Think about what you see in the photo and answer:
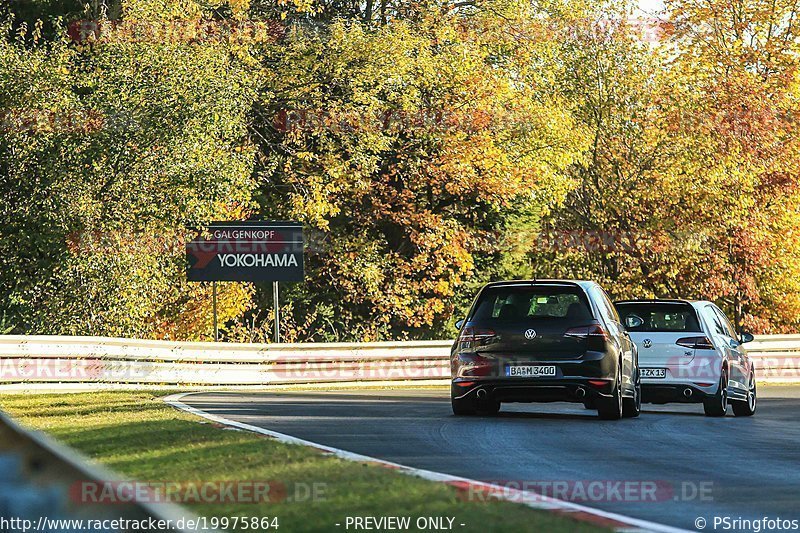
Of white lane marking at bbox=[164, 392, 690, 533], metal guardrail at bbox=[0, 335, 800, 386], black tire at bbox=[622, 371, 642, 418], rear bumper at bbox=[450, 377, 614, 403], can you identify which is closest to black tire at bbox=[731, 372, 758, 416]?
black tire at bbox=[622, 371, 642, 418]

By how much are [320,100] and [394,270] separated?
17.5ft

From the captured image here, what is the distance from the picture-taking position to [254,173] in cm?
3850

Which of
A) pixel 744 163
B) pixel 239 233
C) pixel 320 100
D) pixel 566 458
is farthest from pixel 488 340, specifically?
pixel 744 163

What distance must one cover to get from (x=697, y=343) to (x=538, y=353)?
150 inches

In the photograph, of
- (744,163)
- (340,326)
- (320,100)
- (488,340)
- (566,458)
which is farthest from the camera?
(744,163)

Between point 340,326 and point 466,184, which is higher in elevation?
point 466,184

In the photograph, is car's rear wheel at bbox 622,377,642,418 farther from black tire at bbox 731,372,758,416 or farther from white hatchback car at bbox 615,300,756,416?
black tire at bbox 731,372,758,416

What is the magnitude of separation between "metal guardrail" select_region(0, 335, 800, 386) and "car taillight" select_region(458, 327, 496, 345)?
31.2 ft

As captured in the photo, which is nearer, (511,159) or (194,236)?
(194,236)

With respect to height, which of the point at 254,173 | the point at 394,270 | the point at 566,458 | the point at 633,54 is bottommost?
the point at 566,458

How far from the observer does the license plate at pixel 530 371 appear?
1659cm

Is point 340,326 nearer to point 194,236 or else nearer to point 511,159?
point 511,159

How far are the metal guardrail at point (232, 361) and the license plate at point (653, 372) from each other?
10.0 metres

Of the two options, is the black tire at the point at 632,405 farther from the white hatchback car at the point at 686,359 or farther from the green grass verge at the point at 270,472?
the green grass verge at the point at 270,472
